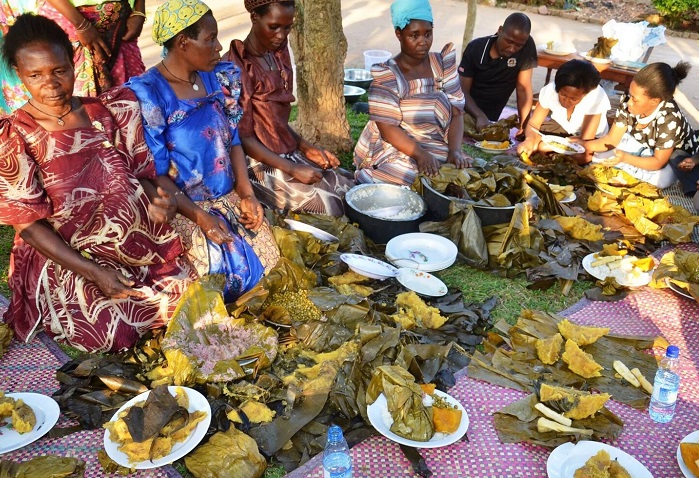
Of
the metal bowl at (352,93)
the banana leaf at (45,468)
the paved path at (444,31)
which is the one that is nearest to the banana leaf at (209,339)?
the banana leaf at (45,468)

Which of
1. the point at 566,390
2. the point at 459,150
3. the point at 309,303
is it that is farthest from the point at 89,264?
the point at 459,150

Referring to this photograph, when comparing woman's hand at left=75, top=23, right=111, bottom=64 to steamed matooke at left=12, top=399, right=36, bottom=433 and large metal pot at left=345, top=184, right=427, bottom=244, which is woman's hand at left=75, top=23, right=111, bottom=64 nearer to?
large metal pot at left=345, top=184, right=427, bottom=244

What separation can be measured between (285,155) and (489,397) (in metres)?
2.26

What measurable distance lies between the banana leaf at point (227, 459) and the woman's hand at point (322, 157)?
222cm

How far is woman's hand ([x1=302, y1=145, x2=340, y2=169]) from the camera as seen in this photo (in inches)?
164

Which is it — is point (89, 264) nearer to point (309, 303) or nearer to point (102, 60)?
point (309, 303)

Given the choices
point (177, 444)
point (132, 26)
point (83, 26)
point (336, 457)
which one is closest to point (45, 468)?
point (177, 444)

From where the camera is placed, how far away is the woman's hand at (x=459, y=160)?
14.8ft

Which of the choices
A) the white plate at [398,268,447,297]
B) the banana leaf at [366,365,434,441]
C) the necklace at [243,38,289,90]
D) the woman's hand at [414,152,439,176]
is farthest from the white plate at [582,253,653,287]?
the necklace at [243,38,289,90]

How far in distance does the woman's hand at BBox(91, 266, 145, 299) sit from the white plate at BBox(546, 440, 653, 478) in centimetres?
199

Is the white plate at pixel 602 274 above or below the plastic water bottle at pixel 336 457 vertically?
below

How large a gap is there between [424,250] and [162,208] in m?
1.69

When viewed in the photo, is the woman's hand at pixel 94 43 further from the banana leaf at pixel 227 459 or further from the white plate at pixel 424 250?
the banana leaf at pixel 227 459

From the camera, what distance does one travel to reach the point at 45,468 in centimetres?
223
